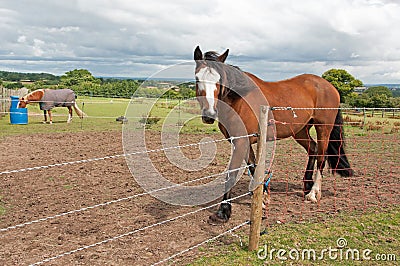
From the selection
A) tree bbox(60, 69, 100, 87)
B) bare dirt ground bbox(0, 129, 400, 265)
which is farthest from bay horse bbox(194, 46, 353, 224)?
tree bbox(60, 69, 100, 87)

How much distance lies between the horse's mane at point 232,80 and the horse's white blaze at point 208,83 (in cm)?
18

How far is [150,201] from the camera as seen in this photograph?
16.9 ft

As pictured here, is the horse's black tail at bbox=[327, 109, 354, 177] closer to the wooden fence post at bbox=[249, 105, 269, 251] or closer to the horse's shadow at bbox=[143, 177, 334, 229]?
the horse's shadow at bbox=[143, 177, 334, 229]

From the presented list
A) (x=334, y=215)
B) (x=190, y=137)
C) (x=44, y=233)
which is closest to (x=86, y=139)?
(x=190, y=137)

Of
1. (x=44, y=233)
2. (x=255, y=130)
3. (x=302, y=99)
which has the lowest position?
(x=44, y=233)

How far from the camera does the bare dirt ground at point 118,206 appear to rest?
3529 millimetres

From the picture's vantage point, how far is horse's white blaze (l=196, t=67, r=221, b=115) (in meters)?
3.55

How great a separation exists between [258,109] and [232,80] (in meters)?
0.68

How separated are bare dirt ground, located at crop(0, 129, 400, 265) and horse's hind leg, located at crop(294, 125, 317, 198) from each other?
239 millimetres

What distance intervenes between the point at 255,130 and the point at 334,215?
5.49 ft

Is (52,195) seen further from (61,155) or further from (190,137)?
(190,137)

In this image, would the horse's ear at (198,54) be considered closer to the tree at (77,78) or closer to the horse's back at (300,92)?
the horse's back at (300,92)

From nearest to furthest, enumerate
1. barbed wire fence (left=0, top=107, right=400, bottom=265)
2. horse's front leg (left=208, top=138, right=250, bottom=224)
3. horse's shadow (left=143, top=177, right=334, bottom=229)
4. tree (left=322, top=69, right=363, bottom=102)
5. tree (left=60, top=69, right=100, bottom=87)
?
horse's front leg (left=208, top=138, right=250, bottom=224), barbed wire fence (left=0, top=107, right=400, bottom=265), horse's shadow (left=143, top=177, right=334, bottom=229), tree (left=322, top=69, right=363, bottom=102), tree (left=60, top=69, right=100, bottom=87)

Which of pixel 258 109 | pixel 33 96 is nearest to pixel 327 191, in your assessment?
pixel 258 109
